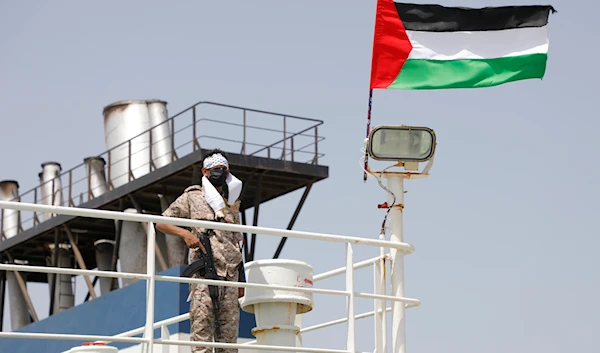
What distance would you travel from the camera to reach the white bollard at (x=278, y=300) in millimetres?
9211

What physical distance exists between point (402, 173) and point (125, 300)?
12955 mm

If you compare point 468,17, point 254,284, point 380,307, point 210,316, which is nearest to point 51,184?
point 468,17

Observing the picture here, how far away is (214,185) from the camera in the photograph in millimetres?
9539

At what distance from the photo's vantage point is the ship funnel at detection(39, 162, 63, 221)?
102ft

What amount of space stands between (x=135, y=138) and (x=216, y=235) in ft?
65.0

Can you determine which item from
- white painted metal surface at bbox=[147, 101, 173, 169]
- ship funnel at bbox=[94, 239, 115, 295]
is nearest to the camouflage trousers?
white painted metal surface at bbox=[147, 101, 173, 169]

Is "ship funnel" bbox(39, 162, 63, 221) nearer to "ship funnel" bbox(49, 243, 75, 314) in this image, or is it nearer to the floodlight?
"ship funnel" bbox(49, 243, 75, 314)

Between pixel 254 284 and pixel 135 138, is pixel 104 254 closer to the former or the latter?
pixel 135 138

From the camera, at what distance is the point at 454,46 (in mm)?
10727

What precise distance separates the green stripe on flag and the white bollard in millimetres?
2139

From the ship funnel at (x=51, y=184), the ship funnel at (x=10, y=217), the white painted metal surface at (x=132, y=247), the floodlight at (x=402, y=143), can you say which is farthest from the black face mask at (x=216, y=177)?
the ship funnel at (x=10, y=217)

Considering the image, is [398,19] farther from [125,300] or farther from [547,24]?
[125,300]

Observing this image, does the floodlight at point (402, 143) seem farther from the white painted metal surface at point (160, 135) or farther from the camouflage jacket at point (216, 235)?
the white painted metal surface at point (160, 135)

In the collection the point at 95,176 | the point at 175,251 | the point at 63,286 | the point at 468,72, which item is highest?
the point at 95,176
